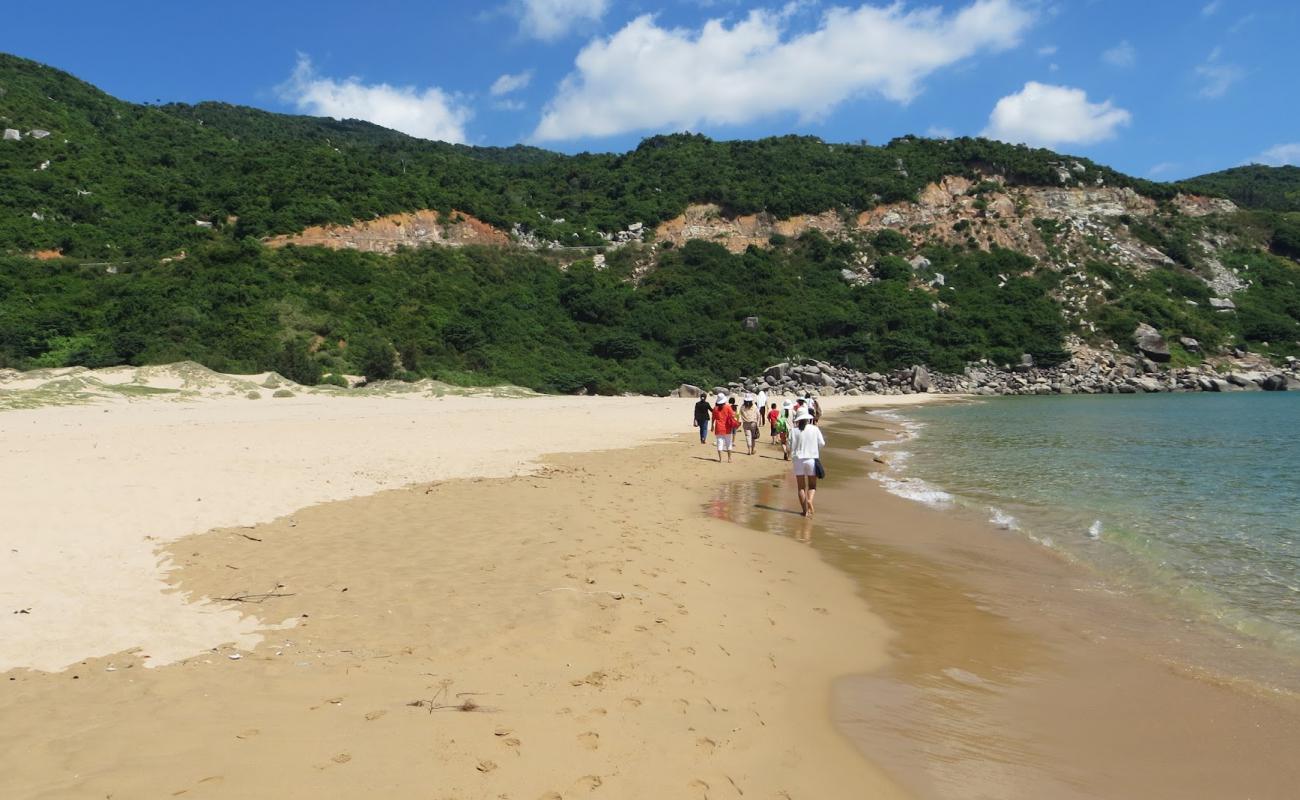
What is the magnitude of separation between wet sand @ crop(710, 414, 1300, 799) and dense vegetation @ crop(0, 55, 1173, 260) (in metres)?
50.1

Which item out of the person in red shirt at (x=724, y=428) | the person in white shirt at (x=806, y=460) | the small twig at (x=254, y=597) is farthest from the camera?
the person in red shirt at (x=724, y=428)

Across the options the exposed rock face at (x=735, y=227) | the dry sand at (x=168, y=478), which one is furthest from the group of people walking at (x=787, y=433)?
the exposed rock face at (x=735, y=227)

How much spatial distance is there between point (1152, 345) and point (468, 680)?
67944 millimetres

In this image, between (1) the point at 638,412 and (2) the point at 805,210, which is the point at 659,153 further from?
(1) the point at 638,412

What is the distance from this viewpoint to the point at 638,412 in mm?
30500

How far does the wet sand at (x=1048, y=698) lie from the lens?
13.0 ft

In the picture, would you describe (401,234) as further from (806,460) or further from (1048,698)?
(1048,698)

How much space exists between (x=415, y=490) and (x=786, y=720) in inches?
316

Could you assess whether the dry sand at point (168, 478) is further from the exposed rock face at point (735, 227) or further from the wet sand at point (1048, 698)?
the exposed rock face at point (735, 227)

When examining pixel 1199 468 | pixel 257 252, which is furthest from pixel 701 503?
pixel 257 252

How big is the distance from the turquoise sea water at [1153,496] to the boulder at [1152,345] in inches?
1323

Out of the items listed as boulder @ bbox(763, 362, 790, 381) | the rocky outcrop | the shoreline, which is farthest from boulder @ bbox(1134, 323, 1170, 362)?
the shoreline

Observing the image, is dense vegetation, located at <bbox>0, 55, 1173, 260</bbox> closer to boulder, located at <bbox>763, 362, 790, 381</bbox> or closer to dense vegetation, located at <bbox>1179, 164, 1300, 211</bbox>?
boulder, located at <bbox>763, 362, 790, 381</bbox>

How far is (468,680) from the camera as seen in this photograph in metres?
4.46
